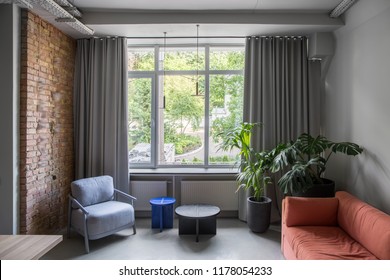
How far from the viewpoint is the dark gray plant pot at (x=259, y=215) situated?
3266mm

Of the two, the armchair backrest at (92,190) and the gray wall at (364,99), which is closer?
the gray wall at (364,99)

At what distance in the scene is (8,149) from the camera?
2.68 meters

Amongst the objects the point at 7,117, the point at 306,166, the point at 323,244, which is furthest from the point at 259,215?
the point at 7,117

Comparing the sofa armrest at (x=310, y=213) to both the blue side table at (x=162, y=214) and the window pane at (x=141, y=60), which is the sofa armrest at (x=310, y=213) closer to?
the blue side table at (x=162, y=214)

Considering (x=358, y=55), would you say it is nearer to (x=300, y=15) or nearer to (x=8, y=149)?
(x=300, y=15)

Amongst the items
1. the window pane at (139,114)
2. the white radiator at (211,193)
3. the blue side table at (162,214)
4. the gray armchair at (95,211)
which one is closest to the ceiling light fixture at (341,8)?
the white radiator at (211,193)

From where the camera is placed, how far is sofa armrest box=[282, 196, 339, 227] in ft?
8.56

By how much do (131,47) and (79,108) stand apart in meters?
1.31

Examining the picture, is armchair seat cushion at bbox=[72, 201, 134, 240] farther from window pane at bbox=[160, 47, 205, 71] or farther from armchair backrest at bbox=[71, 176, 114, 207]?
window pane at bbox=[160, 47, 205, 71]

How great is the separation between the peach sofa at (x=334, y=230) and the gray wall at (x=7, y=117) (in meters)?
2.95

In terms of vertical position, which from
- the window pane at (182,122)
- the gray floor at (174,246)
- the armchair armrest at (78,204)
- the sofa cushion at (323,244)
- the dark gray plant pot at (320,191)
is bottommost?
the gray floor at (174,246)

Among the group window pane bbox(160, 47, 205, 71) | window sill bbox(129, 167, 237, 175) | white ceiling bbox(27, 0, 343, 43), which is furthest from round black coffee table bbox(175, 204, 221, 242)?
white ceiling bbox(27, 0, 343, 43)

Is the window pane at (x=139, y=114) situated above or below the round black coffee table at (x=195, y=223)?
above
